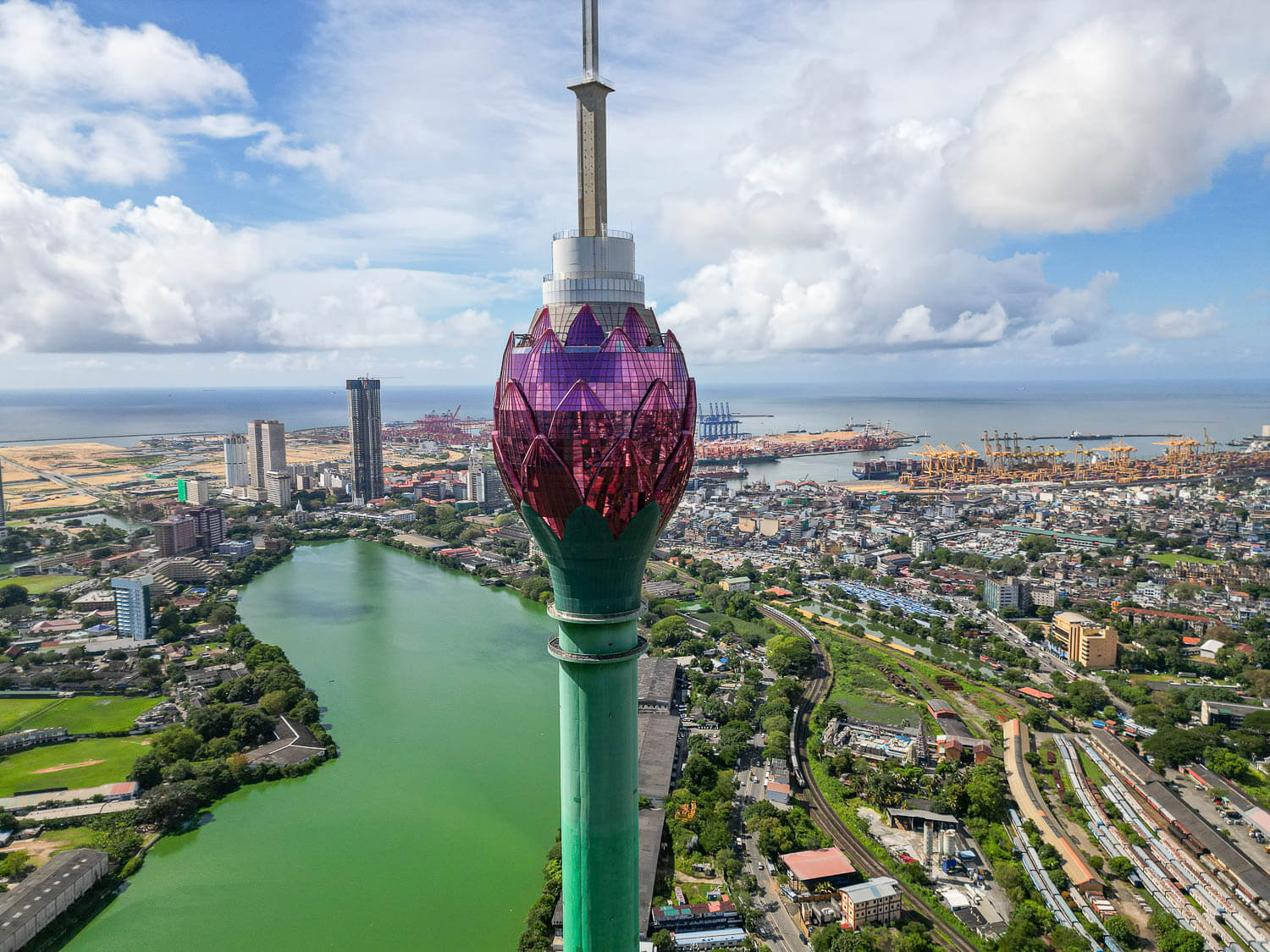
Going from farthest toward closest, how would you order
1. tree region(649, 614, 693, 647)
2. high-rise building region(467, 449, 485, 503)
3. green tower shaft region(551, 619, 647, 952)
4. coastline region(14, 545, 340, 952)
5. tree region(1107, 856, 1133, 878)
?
1. high-rise building region(467, 449, 485, 503)
2. tree region(649, 614, 693, 647)
3. tree region(1107, 856, 1133, 878)
4. coastline region(14, 545, 340, 952)
5. green tower shaft region(551, 619, 647, 952)

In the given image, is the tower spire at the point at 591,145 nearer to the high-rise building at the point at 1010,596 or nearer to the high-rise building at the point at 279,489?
the high-rise building at the point at 1010,596

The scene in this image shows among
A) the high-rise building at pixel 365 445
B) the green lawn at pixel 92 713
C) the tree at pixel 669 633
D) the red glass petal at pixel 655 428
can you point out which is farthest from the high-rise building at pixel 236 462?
the red glass petal at pixel 655 428

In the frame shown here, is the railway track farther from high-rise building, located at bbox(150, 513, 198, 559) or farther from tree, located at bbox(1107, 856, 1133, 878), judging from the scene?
high-rise building, located at bbox(150, 513, 198, 559)

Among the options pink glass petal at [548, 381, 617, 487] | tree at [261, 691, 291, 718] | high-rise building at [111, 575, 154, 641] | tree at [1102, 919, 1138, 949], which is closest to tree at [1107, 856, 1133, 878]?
tree at [1102, 919, 1138, 949]

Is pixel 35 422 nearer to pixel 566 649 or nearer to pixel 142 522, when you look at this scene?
pixel 142 522

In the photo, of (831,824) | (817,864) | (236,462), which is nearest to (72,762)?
(817,864)

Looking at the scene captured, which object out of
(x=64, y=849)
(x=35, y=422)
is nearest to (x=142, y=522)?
(x=64, y=849)
